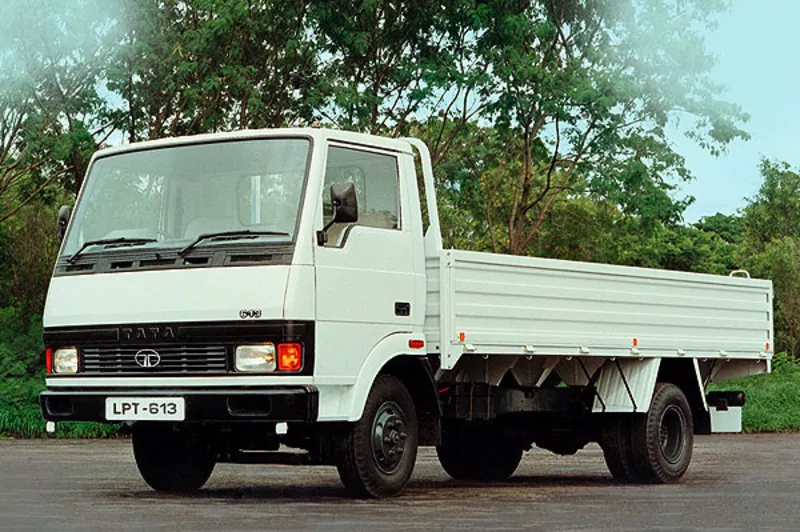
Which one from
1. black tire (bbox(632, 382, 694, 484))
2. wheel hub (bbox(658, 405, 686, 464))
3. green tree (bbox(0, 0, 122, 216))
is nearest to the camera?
black tire (bbox(632, 382, 694, 484))

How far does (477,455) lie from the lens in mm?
14930

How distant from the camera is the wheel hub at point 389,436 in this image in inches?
452

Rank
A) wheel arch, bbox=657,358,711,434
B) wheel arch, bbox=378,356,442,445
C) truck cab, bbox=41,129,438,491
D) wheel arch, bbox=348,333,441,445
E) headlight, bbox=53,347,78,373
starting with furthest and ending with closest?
wheel arch, bbox=657,358,711,434 < wheel arch, bbox=378,356,442,445 < headlight, bbox=53,347,78,373 < wheel arch, bbox=348,333,441,445 < truck cab, bbox=41,129,438,491

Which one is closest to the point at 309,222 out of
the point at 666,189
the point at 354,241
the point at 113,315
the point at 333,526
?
the point at 354,241

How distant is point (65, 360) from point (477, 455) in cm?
472

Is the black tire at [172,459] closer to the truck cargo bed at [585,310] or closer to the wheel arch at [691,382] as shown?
the truck cargo bed at [585,310]

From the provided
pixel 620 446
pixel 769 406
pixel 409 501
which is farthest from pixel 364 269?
pixel 769 406

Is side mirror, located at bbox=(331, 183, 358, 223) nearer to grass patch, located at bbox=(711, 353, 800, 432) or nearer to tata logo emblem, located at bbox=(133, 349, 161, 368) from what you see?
tata logo emblem, located at bbox=(133, 349, 161, 368)

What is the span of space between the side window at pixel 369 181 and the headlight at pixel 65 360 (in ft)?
7.06

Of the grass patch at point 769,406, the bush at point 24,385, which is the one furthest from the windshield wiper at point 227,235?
the grass patch at point 769,406

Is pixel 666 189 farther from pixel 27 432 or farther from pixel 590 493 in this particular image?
pixel 590 493

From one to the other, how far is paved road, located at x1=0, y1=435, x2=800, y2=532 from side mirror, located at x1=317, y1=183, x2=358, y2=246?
6.59 ft

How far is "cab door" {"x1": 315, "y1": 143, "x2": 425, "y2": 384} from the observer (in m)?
11.0

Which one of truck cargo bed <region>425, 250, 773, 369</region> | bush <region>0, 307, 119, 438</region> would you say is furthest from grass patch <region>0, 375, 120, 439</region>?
truck cargo bed <region>425, 250, 773, 369</region>
